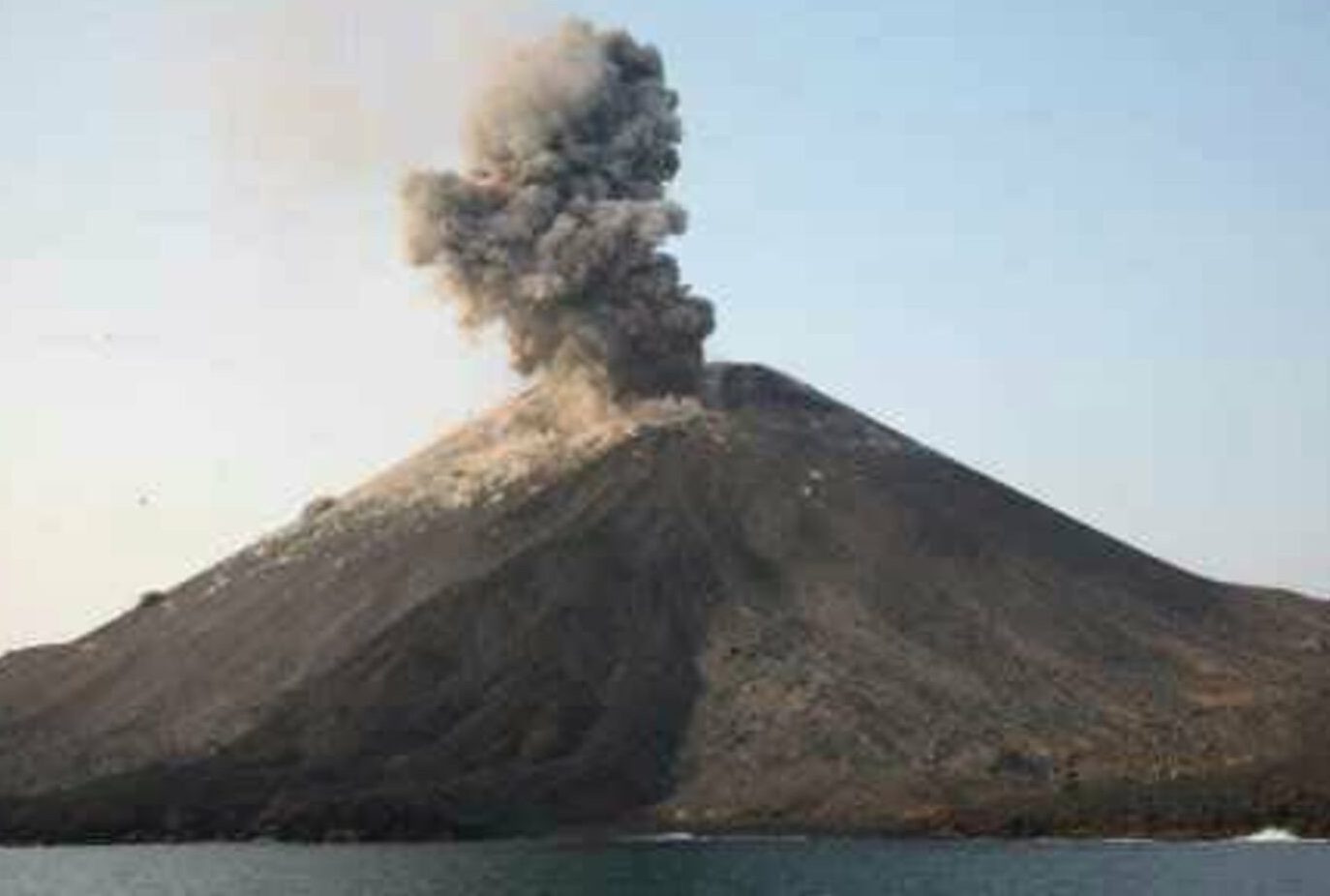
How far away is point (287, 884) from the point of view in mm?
127062

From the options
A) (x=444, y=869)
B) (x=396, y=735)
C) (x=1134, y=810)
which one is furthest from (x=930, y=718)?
(x=444, y=869)

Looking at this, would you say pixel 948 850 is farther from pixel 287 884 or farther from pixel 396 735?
pixel 396 735

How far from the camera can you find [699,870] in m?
131

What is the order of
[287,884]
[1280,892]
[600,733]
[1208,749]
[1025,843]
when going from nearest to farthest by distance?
1. [1280,892]
2. [287,884]
3. [1025,843]
4. [1208,749]
5. [600,733]

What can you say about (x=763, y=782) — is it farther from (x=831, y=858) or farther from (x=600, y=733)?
(x=831, y=858)

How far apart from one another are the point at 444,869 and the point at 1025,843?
4253cm

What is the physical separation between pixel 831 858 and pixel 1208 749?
153 ft

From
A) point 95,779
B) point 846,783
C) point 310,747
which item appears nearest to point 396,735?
point 310,747

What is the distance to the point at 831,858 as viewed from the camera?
140750 mm

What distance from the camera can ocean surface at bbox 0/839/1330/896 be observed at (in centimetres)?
11475

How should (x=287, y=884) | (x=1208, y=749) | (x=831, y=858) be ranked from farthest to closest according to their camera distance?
(x=1208, y=749), (x=831, y=858), (x=287, y=884)

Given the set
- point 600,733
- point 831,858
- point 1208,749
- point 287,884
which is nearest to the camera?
point 287,884

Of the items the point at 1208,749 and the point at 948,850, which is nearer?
the point at 948,850

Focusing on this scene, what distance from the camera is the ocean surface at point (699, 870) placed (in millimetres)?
114750
